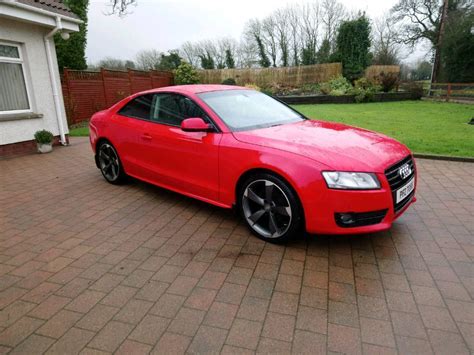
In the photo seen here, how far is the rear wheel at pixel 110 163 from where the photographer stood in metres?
5.02

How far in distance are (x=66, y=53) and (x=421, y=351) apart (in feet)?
64.2

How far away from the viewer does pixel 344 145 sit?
314cm

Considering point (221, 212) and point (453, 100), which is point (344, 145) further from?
point (453, 100)

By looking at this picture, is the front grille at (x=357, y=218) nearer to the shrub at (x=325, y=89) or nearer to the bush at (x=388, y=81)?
the shrub at (x=325, y=89)

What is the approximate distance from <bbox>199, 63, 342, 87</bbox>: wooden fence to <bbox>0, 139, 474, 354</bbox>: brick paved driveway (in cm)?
2078

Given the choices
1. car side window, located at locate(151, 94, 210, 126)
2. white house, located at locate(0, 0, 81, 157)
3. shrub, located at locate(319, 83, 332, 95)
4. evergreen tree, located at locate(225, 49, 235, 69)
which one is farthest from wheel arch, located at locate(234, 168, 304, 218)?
evergreen tree, located at locate(225, 49, 235, 69)

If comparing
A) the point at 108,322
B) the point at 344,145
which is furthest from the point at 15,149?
the point at 344,145

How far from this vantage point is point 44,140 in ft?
26.3

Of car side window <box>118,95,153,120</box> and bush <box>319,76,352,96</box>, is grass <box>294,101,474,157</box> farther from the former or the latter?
bush <box>319,76,352,96</box>

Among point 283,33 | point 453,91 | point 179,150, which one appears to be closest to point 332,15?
point 283,33

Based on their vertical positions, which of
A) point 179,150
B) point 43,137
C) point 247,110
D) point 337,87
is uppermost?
point 337,87

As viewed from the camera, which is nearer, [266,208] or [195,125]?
[266,208]

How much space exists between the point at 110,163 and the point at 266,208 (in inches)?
121

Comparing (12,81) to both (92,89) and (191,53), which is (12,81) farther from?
(191,53)
